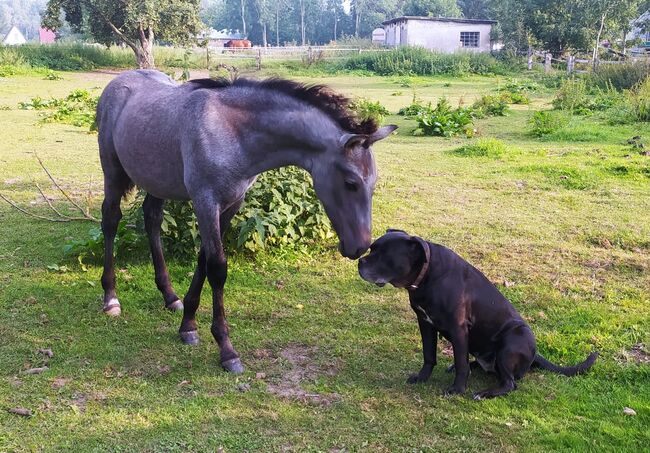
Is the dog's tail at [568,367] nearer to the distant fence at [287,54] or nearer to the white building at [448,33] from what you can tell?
the distant fence at [287,54]

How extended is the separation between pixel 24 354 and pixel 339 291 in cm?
261

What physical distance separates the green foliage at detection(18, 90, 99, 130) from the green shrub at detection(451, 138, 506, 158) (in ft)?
29.1

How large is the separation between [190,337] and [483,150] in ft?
27.7

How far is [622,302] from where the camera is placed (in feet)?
17.1

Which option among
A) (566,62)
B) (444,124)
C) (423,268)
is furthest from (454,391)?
(566,62)

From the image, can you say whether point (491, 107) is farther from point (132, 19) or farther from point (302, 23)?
point (302, 23)

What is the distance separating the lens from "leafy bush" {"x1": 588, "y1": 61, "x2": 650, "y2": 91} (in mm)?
20266

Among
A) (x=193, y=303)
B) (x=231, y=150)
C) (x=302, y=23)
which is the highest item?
(x=302, y=23)

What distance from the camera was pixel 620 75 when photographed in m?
21.6

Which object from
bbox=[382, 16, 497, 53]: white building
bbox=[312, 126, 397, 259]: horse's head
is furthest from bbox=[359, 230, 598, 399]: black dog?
bbox=[382, 16, 497, 53]: white building

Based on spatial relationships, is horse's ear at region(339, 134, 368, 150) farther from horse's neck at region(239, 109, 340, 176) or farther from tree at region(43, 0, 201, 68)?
tree at region(43, 0, 201, 68)

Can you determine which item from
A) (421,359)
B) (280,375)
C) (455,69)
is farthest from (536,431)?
(455,69)

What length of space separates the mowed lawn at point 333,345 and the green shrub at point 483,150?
270cm

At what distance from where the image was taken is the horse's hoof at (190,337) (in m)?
4.53
